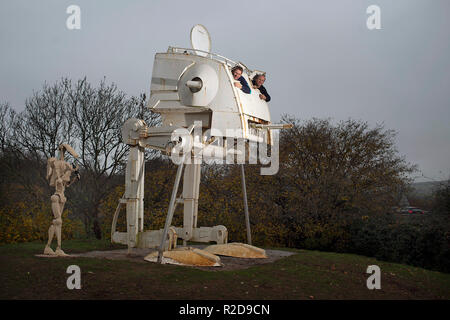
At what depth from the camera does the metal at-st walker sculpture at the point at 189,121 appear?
9.87 metres

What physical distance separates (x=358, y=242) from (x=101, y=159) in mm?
11414

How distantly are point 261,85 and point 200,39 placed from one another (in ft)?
6.57

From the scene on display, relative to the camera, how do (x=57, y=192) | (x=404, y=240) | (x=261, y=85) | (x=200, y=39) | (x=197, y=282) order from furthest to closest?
(x=404, y=240)
(x=261, y=85)
(x=200, y=39)
(x=57, y=192)
(x=197, y=282)

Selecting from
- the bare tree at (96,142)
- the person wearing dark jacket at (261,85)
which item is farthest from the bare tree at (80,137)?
the person wearing dark jacket at (261,85)

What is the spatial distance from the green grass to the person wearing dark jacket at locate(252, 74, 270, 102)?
4.33 metres

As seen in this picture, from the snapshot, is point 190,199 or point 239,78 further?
point 190,199

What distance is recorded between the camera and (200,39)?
11.2 meters

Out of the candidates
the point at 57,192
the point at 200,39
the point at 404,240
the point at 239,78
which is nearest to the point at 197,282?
the point at 57,192

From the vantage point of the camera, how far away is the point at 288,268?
367 inches

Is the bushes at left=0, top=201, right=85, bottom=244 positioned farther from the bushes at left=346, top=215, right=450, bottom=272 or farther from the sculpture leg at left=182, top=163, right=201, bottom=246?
the bushes at left=346, top=215, right=450, bottom=272

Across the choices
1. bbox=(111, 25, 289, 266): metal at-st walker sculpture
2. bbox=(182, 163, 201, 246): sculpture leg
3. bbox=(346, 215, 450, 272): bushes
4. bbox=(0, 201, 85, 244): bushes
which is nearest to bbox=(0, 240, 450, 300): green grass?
bbox=(111, 25, 289, 266): metal at-st walker sculpture

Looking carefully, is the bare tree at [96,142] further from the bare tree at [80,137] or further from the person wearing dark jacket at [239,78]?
the person wearing dark jacket at [239,78]

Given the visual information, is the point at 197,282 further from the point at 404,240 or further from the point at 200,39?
the point at 404,240
